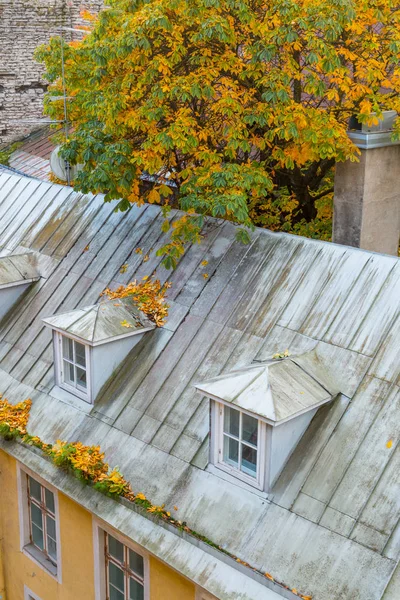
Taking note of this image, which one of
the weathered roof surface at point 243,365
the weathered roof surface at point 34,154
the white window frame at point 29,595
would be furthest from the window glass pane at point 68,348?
the weathered roof surface at point 34,154

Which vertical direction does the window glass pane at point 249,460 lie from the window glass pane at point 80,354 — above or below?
above

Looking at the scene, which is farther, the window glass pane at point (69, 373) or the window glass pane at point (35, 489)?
the window glass pane at point (35, 489)

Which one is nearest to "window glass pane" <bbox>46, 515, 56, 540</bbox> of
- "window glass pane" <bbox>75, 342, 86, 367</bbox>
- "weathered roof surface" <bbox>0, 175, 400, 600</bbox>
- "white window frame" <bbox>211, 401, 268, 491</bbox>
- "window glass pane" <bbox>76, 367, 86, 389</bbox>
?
"weathered roof surface" <bbox>0, 175, 400, 600</bbox>

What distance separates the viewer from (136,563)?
9.30m

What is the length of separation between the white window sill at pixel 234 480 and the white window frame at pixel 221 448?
0.02 meters

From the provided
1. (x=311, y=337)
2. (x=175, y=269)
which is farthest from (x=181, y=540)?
(x=175, y=269)

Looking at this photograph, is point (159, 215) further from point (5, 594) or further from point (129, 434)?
point (5, 594)

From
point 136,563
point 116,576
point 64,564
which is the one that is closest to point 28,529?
point 64,564

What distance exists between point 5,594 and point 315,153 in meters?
8.90

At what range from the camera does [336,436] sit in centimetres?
775

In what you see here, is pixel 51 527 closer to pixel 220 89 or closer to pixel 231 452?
pixel 231 452

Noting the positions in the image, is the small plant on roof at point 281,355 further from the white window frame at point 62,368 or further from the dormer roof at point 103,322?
the white window frame at point 62,368

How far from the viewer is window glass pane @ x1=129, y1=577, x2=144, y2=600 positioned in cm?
934

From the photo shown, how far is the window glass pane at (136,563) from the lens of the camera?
924 centimetres
